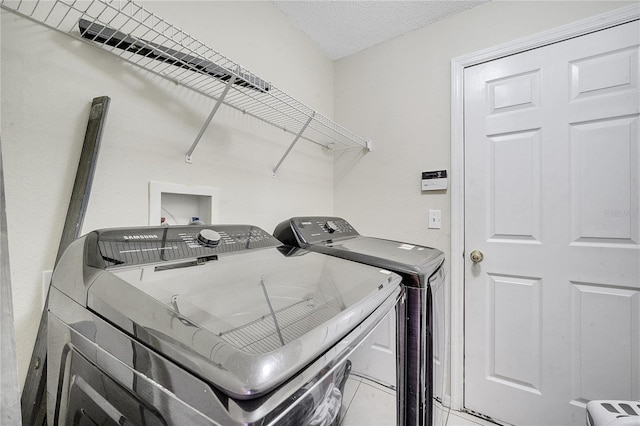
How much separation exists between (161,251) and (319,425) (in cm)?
61

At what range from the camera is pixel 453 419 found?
1848 millimetres

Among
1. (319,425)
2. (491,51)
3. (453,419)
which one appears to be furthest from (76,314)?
(491,51)

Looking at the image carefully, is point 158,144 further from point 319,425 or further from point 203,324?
point 319,425

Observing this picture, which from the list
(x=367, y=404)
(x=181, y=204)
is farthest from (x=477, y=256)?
(x=181, y=204)

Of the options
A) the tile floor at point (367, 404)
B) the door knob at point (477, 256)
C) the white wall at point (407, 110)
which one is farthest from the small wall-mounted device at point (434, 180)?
the tile floor at point (367, 404)

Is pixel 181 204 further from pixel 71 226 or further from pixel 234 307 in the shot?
pixel 234 307

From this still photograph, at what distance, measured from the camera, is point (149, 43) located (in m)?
0.99

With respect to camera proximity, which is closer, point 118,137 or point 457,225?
point 118,137

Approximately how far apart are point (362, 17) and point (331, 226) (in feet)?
4.99

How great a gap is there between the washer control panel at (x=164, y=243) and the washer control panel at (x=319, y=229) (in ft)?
0.84

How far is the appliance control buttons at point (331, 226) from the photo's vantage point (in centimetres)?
154

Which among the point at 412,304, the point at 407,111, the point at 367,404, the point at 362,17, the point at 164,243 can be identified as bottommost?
the point at 367,404

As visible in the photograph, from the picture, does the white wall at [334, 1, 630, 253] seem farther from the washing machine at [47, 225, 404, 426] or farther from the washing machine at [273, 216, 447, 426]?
the washing machine at [47, 225, 404, 426]

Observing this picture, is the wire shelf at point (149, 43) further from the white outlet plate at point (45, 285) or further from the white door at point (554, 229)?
the white door at point (554, 229)
